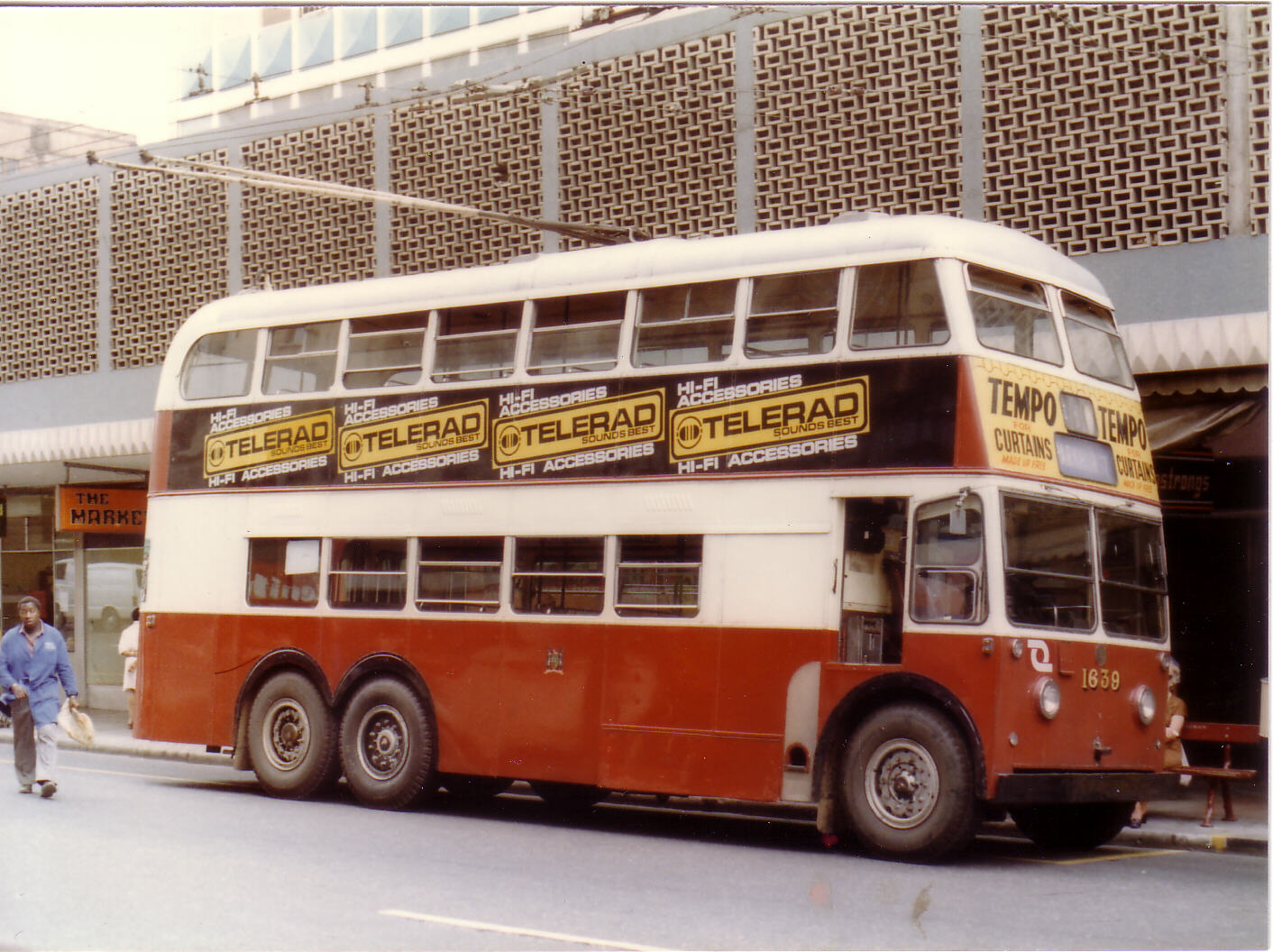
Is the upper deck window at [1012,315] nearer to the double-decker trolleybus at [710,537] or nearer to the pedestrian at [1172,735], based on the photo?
the double-decker trolleybus at [710,537]

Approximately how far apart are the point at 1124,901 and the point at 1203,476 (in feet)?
22.5

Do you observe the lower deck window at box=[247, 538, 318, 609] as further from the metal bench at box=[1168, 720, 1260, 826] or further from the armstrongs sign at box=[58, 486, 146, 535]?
the armstrongs sign at box=[58, 486, 146, 535]

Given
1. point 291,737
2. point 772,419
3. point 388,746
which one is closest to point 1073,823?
point 772,419

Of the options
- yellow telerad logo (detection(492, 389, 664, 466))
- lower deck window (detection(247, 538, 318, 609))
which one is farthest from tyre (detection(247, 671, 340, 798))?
yellow telerad logo (detection(492, 389, 664, 466))

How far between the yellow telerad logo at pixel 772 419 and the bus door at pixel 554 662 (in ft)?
3.58

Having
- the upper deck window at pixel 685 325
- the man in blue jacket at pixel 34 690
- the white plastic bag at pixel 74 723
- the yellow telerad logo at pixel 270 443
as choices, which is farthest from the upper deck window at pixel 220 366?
the upper deck window at pixel 685 325

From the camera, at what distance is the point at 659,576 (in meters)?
11.9

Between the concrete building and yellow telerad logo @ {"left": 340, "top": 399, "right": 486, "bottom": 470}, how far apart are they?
5.34 m

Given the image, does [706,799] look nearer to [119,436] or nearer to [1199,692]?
[1199,692]

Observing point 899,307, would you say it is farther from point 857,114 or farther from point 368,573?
point 857,114

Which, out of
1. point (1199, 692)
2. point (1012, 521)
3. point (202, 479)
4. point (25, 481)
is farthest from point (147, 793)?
point (25, 481)

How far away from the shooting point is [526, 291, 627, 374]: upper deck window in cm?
1234

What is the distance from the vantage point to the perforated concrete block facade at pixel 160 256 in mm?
22797

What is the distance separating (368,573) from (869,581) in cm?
449
